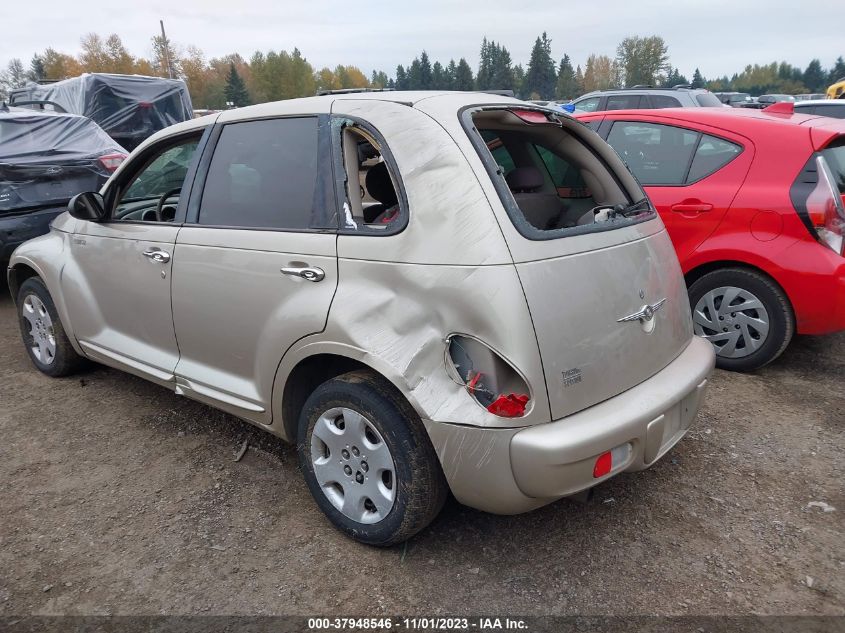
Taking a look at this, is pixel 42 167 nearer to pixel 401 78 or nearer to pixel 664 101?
pixel 664 101

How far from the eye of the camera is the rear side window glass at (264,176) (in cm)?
266

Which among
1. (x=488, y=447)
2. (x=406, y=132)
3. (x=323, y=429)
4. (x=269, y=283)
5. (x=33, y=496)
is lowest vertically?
(x=33, y=496)

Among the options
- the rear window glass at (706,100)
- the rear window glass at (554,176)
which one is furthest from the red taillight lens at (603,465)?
the rear window glass at (706,100)

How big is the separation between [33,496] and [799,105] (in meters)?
10.0

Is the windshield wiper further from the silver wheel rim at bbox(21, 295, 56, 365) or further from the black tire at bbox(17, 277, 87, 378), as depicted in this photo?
the silver wheel rim at bbox(21, 295, 56, 365)

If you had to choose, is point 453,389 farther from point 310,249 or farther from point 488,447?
point 310,249

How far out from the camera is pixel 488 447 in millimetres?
2082

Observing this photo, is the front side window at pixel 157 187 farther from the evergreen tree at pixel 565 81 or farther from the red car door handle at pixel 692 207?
the evergreen tree at pixel 565 81

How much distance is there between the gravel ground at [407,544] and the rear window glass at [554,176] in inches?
50.9

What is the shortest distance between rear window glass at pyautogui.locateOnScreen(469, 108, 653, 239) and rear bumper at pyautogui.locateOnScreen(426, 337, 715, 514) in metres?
0.85

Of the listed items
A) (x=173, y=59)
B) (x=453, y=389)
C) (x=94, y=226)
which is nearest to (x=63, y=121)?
(x=94, y=226)

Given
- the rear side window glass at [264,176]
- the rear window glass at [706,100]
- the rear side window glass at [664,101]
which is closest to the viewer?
the rear side window glass at [264,176]

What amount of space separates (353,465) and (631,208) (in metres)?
1.71

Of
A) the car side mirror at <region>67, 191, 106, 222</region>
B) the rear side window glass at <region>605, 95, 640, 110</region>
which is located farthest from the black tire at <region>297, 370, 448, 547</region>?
the rear side window glass at <region>605, 95, 640, 110</region>
